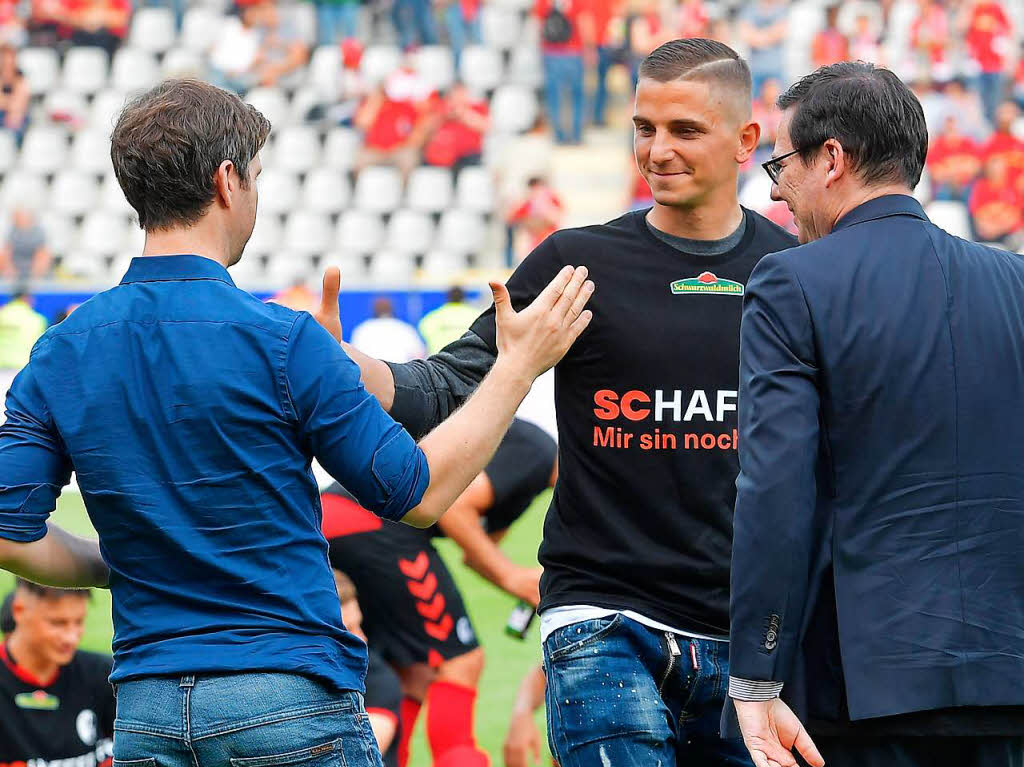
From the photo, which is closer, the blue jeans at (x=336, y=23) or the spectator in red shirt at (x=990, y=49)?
the spectator in red shirt at (x=990, y=49)

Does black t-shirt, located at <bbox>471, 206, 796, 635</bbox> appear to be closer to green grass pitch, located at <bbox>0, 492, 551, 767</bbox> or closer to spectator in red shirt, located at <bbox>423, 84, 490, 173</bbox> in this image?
green grass pitch, located at <bbox>0, 492, 551, 767</bbox>

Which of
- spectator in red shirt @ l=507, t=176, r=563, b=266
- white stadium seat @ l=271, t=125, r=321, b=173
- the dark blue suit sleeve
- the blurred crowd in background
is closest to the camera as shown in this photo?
the dark blue suit sleeve

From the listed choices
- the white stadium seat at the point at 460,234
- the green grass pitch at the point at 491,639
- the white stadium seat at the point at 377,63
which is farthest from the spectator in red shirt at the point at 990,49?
the green grass pitch at the point at 491,639

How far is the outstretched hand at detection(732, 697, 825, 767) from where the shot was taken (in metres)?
2.58

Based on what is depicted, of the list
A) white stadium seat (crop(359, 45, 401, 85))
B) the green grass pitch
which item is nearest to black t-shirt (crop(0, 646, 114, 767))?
the green grass pitch

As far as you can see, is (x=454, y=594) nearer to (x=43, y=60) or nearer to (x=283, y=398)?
(x=283, y=398)

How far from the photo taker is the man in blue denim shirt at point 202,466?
7.64 ft

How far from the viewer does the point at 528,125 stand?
65.6ft

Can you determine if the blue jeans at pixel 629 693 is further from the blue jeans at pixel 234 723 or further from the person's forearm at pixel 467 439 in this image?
the blue jeans at pixel 234 723

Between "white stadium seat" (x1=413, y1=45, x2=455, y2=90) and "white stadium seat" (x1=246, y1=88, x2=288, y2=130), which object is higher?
Result: "white stadium seat" (x1=413, y1=45, x2=455, y2=90)

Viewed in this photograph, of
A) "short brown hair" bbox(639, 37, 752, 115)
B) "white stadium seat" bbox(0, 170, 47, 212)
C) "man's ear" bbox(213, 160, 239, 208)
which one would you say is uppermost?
"short brown hair" bbox(639, 37, 752, 115)

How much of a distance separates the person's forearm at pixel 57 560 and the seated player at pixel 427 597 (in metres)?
2.43

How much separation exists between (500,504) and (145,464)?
3039 millimetres

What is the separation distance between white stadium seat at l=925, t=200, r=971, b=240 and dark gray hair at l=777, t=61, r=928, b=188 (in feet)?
45.0
